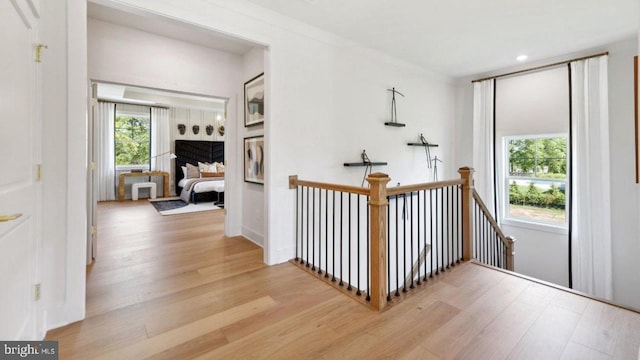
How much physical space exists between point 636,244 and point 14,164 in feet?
19.1

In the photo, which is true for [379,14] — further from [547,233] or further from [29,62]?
[547,233]

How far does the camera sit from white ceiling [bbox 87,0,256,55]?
2719mm

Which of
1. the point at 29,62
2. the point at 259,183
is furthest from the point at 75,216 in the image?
the point at 259,183

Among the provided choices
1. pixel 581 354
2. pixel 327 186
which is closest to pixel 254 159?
pixel 327 186

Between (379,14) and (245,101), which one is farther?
(245,101)

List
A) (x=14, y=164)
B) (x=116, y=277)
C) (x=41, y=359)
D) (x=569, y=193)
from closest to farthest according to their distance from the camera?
(x=14, y=164) → (x=41, y=359) → (x=116, y=277) → (x=569, y=193)

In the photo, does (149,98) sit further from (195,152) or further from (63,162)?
(63,162)

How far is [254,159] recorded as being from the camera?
3682 millimetres

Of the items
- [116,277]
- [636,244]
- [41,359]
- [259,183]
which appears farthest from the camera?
[259,183]

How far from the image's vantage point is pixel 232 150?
13.3 feet

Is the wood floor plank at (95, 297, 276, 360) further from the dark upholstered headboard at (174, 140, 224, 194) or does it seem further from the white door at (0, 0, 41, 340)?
the dark upholstered headboard at (174, 140, 224, 194)

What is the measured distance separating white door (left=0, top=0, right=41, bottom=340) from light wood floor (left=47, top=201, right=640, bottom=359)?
1.48 feet

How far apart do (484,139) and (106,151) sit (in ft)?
28.4

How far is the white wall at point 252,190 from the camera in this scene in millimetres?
3586
